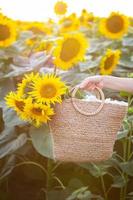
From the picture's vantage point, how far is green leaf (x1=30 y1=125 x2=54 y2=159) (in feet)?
6.31

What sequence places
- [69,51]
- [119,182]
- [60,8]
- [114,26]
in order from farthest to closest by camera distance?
1. [60,8]
2. [114,26]
3. [69,51]
4. [119,182]

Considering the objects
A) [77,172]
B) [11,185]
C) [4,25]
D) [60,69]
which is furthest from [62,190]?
[4,25]

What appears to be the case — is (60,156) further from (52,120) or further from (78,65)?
(78,65)

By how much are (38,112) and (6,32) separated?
3.14 feet

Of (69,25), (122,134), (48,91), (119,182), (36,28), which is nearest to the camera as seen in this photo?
(48,91)

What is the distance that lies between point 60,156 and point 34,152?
0.73 m

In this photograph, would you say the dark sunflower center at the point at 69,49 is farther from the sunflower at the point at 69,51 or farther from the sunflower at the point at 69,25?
the sunflower at the point at 69,25

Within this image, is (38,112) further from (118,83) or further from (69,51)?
(69,51)

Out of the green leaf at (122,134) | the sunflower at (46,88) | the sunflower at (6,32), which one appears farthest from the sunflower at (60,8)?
the sunflower at (46,88)

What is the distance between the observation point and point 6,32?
2797 mm

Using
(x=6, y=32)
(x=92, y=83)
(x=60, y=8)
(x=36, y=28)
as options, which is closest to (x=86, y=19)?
(x=60, y=8)

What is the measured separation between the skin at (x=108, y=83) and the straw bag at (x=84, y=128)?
0.02 meters

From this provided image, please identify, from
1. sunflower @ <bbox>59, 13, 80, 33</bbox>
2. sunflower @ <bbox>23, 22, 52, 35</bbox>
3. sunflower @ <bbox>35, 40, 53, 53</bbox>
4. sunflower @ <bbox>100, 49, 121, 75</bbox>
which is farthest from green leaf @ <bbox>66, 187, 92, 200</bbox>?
sunflower @ <bbox>59, 13, 80, 33</bbox>

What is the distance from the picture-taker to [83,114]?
1827 millimetres
